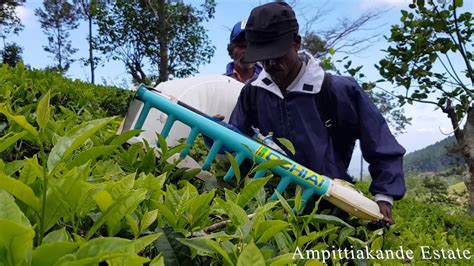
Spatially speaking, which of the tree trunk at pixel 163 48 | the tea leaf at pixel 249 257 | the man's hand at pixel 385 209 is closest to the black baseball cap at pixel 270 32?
the man's hand at pixel 385 209

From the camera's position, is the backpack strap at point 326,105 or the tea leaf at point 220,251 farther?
the backpack strap at point 326,105

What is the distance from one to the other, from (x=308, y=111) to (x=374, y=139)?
0.31m

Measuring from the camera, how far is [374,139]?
1.98 metres

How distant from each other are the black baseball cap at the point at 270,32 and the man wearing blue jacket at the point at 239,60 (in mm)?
885

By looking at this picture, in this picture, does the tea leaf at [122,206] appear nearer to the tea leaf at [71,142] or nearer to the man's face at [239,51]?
the tea leaf at [71,142]

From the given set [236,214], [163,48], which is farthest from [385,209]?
[163,48]

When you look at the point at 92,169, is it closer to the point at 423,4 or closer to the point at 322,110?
the point at 322,110

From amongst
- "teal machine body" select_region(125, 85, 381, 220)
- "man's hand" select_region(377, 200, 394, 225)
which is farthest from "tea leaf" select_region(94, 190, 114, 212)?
"man's hand" select_region(377, 200, 394, 225)

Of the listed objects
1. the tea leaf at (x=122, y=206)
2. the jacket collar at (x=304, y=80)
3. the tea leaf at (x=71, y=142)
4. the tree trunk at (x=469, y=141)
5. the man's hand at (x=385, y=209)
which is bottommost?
the tree trunk at (x=469, y=141)

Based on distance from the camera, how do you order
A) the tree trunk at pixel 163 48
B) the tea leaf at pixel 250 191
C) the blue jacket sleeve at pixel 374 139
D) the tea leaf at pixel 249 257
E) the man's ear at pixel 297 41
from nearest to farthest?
the tea leaf at pixel 249 257, the tea leaf at pixel 250 191, the blue jacket sleeve at pixel 374 139, the man's ear at pixel 297 41, the tree trunk at pixel 163 48

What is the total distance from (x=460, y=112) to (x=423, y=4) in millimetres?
1366

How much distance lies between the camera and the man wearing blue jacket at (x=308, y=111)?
6.48 ft

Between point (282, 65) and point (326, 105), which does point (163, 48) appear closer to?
point (282, 65)

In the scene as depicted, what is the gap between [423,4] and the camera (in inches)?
216
